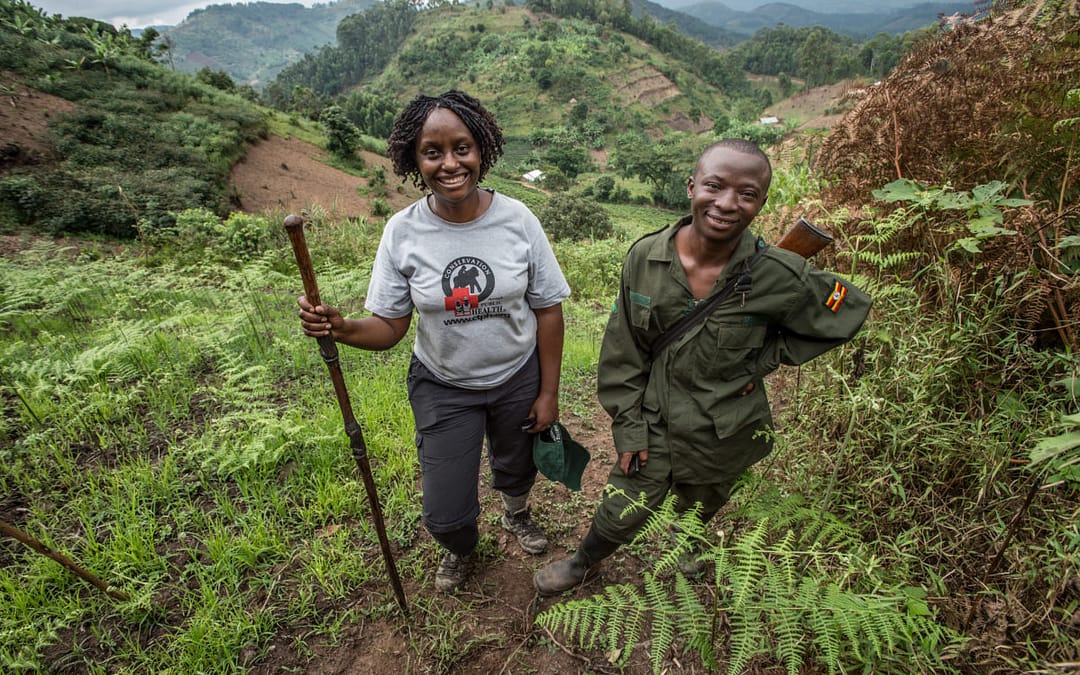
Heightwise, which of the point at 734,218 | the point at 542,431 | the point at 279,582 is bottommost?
the point at 279,582

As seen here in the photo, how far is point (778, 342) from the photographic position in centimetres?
185

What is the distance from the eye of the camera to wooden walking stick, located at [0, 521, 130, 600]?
162 centimetres

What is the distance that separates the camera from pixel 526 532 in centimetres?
250

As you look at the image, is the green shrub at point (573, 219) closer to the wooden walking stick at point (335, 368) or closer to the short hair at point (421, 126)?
the short hair at point (421, 126)

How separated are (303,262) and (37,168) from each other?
20453 mm

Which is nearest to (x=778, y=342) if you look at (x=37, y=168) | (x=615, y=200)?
Result: (x=37, y=168)

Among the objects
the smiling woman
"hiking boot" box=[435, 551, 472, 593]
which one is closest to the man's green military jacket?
the smiling woman

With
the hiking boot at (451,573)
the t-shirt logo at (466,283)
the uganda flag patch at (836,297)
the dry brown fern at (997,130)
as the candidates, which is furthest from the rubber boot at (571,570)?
the dry brown fern at (997,130)

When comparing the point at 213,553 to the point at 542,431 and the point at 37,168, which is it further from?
the point at 37,168

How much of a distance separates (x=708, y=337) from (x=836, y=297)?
474mm

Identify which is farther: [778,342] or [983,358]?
[983,358]

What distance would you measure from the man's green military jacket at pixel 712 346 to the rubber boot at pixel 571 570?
48 cm

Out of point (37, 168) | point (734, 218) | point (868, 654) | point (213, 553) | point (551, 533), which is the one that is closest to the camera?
point (868, 654)

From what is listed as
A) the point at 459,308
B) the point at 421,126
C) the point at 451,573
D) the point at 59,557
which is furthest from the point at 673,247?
the point at 59,557
